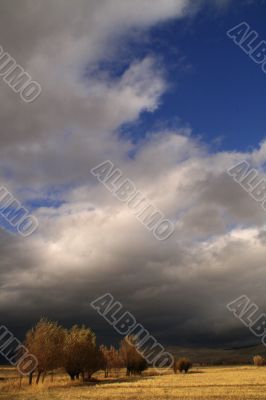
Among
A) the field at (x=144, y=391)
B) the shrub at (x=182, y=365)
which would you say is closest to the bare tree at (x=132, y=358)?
the shrub at (x=182, y=365)

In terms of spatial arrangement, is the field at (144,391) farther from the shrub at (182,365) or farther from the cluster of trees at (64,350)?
the shrub at (182,365)

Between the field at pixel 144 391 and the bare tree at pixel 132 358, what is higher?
the bare tree at pixel 132 358

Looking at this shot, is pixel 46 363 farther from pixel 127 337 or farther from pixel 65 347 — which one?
pixel 127 337

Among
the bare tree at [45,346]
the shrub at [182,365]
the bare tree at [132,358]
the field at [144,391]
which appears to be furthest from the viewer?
the shrub at [182,365]

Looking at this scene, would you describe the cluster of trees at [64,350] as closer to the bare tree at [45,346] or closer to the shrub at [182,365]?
the bare tree at [45,346]

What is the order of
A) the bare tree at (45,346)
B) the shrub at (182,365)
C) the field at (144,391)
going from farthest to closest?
the shrub at (182,365) → the bare tree at (45,346) → the field at (144,391)

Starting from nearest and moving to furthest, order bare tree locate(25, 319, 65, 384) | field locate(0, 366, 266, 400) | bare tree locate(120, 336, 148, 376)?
field locate(0, 366, 266, 400)
bare tree locate(25, 319, 65, 384)
bare tree locate(120, 336, 148, 376)

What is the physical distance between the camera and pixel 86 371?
73938mm

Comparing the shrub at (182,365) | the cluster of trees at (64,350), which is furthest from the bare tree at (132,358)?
the cluster of trees at (64,350)

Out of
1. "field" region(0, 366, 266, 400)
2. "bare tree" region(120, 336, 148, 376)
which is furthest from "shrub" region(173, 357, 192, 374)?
"field" region(0, 366, 266, 400)

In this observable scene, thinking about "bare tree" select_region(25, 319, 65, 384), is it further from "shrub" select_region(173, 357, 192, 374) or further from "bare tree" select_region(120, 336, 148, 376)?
"shrub" select_region(173, 357, 192, 374)

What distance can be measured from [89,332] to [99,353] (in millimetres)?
4310

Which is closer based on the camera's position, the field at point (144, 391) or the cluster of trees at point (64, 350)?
the field at point (144, 391)

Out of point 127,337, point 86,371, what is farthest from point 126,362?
point 86,371
